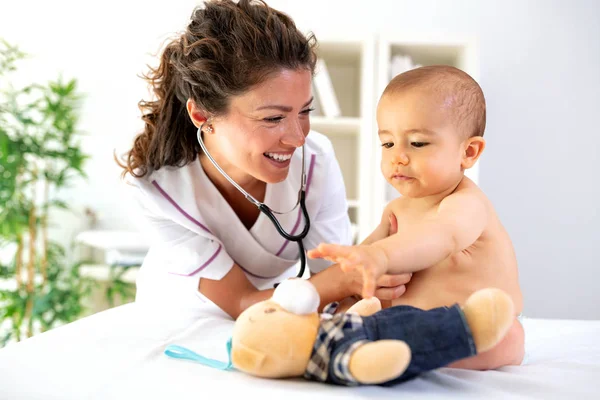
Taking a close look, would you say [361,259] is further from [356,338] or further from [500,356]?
[500,356]

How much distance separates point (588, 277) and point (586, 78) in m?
1.16

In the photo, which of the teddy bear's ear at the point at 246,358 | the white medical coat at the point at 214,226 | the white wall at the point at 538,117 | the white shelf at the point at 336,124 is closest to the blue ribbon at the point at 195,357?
the teddy bear's ear at the point at 246,358

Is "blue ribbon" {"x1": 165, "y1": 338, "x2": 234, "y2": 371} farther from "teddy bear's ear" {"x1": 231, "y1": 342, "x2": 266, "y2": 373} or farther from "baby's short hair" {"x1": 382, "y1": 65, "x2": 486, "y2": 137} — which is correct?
"baby's short hair" {"x1": 382, "y1": 65, "x2": 486, "y2": 137}

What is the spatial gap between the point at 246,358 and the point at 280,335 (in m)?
0.07

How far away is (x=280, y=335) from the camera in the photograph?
887mm

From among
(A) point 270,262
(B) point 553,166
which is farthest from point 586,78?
(A) point 270,262

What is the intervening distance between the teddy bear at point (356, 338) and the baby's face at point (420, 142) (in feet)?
0.98

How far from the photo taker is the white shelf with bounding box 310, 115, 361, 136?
298 centimetres

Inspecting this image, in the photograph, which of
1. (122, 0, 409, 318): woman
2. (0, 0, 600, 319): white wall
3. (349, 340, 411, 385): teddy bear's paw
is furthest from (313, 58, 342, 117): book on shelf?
(349, 340, 411, 385): teddy bear's paw

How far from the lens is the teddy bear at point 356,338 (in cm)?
85

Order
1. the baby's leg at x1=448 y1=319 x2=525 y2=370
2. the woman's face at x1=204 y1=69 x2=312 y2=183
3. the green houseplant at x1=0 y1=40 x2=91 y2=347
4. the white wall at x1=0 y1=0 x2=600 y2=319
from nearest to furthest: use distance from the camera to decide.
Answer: the baby's leg at x1=448 y1=319 x2=525 y2=370 < the woman's face at x1=204 y1=69 x2=312 y2=183 < the green houseplant at x1=0 y1=40 x2=91 y2=347 < the white wall at x1=0 y1=0 x2=600 y2=319

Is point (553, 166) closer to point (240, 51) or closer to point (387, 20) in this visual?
point (387, 20)

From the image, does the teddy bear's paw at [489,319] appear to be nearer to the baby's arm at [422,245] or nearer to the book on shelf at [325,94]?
the baby's arm at [422,245]

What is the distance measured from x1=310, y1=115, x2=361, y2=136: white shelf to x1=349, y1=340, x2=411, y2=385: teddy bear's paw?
2211 millimetres
